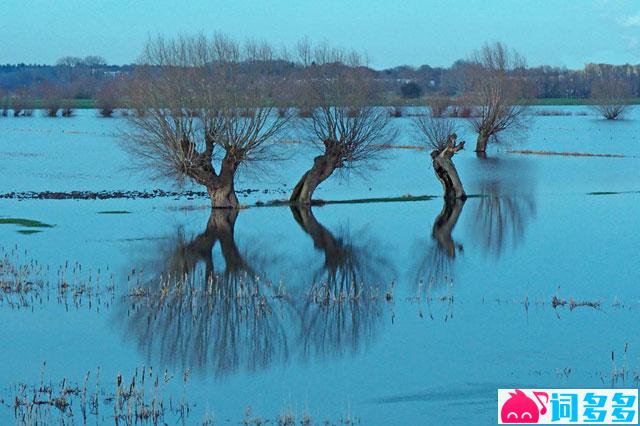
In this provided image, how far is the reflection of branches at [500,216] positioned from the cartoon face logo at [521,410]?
11.3 metres

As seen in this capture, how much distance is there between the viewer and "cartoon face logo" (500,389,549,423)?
39.9ft

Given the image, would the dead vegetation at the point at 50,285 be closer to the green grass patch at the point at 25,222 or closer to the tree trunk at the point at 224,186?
the green grass patch at the point at 25,222

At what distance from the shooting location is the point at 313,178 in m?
33.2

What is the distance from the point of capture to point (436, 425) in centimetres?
1216

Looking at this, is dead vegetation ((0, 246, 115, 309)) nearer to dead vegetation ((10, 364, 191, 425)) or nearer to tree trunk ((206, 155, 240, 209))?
dead vegetation ((10, 364, 191, 425))

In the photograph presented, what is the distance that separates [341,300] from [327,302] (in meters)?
0.26

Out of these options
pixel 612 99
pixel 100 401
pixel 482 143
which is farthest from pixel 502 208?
pixel 612 99

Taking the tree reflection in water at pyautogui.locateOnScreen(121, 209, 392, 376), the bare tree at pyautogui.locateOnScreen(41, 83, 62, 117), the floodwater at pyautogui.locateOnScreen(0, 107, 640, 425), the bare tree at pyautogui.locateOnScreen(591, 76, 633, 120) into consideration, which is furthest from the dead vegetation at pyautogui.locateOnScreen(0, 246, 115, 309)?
the bare tree at pyautogui.locateOnScreen(41, 83, 62, 117)

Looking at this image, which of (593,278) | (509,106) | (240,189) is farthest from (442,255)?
(509,106)

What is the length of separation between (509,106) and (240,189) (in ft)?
83.8

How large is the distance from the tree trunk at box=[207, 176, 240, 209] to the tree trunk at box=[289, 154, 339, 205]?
244 centimetres

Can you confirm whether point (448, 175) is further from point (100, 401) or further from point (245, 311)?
point (100, 401)

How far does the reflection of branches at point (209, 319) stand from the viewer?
15.2 meters

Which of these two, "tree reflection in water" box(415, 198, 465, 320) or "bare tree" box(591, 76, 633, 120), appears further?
"bare tree" box(591, 76, 633, 120)
